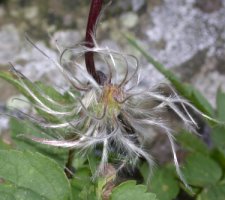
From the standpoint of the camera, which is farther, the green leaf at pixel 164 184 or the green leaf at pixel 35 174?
the green leaf at pixel 164 184

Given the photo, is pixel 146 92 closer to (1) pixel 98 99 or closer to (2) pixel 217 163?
(1) pixel 98 99

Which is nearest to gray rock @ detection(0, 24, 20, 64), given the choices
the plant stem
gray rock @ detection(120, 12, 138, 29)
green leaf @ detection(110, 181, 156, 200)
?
gray rock @ detection(120, 12, 138, 29)

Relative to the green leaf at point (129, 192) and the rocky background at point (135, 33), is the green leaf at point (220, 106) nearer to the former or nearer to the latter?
the rocky background at point (135, 33)

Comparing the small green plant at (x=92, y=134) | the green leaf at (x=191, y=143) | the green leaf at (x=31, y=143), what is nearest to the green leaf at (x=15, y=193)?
the small green plant at (x=92, y=134)

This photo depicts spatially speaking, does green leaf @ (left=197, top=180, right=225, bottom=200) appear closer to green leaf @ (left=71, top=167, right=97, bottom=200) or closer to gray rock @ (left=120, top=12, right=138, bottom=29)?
green leaf @ (left=71, top=167, right=97, bottom=200)

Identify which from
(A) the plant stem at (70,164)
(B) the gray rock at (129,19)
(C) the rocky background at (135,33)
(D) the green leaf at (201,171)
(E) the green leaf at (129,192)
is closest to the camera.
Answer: (E) the green leaf at (129,192)

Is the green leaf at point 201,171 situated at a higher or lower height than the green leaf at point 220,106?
lower
